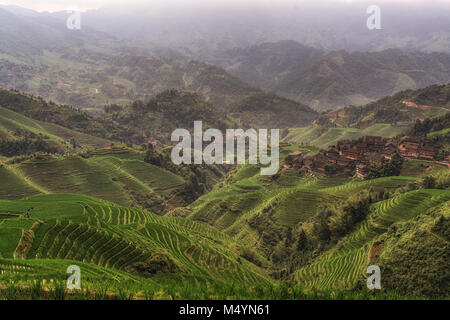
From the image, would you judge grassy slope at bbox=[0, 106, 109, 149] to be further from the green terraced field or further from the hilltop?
the hilltop

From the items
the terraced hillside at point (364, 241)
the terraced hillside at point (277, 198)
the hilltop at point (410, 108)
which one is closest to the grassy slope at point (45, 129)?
the terraced hillside at point (277, 198)

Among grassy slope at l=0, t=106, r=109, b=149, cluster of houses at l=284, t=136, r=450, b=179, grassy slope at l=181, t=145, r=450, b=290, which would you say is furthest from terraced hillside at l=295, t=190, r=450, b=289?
grassy slope at l=0, t=106, r=109, b=149

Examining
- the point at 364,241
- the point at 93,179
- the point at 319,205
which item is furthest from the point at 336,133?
the point at 364,241

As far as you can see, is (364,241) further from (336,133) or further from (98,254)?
(336,133)

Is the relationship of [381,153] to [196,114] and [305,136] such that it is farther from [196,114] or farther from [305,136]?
[196,114]

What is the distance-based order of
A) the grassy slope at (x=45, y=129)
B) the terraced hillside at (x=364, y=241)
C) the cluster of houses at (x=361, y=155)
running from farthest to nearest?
the grassy slope at (x=45, y=129) → the cluster of houses at (x=361, y=155) → the terraced hillside at (x=364, y=241)

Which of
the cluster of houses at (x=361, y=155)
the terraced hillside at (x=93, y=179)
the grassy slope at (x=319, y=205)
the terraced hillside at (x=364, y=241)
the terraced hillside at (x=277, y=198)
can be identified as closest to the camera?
the terraced hillside at (x=364, y=241)

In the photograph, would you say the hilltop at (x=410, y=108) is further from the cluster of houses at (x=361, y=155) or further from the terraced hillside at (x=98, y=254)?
the terraced hillside at (x=98, y=254)
